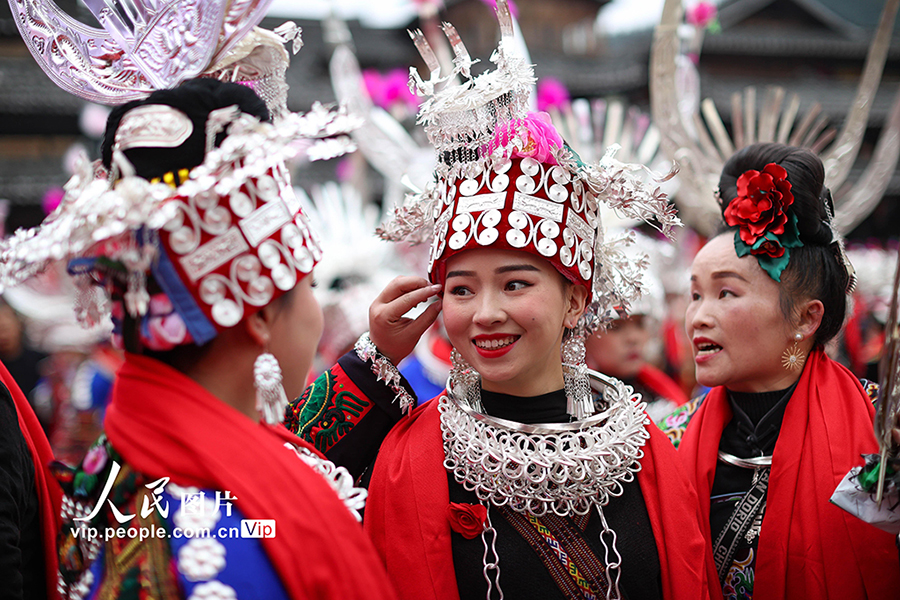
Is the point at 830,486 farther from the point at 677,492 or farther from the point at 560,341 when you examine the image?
the point at 560,341

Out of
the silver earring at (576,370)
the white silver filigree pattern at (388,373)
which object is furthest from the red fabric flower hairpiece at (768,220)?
the white silver filigree pattern at (388,373)

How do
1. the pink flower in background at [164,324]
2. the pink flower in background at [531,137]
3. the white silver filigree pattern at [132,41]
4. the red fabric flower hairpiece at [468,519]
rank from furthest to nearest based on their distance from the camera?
the pink flower in background at [531,137]
the red fabric flower hairpiece at [468,519]
the white silver filigree pattern at [132,41]
the pink flower in background at [164,324]

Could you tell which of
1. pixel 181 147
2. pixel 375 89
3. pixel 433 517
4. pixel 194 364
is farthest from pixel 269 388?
pixel 375 89

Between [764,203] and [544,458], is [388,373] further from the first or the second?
[764,203]

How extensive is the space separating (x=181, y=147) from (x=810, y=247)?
1976mm

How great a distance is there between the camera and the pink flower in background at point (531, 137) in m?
2.05

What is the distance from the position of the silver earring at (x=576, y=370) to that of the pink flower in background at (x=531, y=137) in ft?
1.83

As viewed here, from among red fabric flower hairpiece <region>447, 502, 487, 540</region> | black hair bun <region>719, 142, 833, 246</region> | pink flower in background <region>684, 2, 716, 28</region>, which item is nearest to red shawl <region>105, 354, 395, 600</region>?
red fabric flower hairpiece <region>447, 502, 487, 540</region>

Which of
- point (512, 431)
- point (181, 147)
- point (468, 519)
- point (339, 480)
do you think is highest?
point (181, 147)

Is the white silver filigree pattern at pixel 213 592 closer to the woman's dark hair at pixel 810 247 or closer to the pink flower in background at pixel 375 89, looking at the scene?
the woman's dark hair at pixel 810 247

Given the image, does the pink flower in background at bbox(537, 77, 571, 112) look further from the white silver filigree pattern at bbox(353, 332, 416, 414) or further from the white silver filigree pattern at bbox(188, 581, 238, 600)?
the white silver filigree pattern at bbox(188, 581, 238, 600)

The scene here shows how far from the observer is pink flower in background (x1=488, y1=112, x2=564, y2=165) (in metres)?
2.05

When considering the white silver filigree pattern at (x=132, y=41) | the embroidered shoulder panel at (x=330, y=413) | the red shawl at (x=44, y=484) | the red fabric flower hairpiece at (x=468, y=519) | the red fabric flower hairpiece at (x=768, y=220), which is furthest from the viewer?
the red fabric flower hairpiece at (x=768, y=220)

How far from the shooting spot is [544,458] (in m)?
2.00
